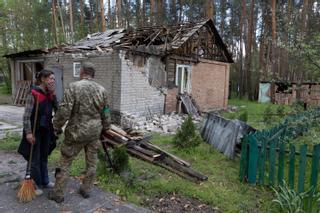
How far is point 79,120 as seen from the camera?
3.18 meters

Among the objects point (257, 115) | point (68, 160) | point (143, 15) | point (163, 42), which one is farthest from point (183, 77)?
point (143, 15)

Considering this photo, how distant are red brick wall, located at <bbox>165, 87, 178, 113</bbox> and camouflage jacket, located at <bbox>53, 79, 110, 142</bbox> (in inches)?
326

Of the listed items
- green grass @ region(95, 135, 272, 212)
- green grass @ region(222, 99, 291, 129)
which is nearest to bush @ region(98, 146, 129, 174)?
green grass @ region(95, 135, 272, 212)

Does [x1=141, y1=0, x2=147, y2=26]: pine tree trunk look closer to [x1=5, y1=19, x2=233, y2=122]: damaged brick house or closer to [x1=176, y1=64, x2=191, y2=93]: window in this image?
[x1=5, y1=19, x2=233, y2=122]: damaged brick house

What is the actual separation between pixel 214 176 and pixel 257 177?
74cm

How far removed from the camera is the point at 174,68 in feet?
38.5

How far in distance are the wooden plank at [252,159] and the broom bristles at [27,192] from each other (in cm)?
330

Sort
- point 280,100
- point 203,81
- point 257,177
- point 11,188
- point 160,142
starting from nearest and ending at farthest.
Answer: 1. point 11,188
2. point 257,177
3. point 160,142
4. point 203,81
5. point 280,100

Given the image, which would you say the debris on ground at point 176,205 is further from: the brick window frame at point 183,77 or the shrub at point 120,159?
the brick window frame at point 183,77

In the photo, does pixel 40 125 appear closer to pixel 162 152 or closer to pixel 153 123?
pixel 162 152

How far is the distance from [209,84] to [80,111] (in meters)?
11.7

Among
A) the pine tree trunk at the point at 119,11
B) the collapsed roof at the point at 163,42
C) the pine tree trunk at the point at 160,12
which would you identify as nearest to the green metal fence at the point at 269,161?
the collapsed roof at the point at 163,42

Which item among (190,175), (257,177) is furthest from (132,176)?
(257,177)

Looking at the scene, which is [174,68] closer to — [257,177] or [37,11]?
[257,177]
